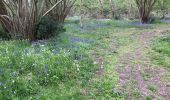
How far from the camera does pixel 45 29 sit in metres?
15.2

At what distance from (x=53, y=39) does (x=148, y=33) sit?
785cm

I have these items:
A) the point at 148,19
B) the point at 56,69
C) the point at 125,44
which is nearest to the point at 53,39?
the point at 125,44

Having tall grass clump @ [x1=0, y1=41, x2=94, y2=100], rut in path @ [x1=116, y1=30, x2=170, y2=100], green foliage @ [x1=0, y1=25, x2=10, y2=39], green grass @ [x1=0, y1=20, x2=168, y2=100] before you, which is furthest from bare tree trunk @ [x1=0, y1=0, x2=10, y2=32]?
rut in path @ [x1=116, y1=30, x2=170, y2=100]

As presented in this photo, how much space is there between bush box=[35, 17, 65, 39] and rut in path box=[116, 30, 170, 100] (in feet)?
13.5

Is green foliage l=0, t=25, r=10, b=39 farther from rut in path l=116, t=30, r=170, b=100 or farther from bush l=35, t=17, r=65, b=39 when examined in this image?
rut in path l=116, t=30, r=170, b=100

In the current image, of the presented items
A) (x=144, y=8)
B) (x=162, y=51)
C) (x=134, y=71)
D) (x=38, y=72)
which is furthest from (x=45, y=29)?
(x=144, y=8)

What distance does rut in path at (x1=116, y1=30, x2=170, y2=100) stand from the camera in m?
8.97

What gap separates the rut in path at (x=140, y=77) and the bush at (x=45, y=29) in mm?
4119

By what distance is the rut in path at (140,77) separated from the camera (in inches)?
353

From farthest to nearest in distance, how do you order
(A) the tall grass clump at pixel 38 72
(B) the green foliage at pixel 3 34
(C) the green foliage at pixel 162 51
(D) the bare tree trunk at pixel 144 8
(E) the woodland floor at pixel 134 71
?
(D) the bare tree trunk at pixel 144 8 < (B) the green foliage at pixel 3 34 < (C) the green foliage at pixel 162 51 < (E) the woodland floor at pixel 134 71 < (A) the tall grass clump at pixel 38 72

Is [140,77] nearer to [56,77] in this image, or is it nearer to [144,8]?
[56,77]

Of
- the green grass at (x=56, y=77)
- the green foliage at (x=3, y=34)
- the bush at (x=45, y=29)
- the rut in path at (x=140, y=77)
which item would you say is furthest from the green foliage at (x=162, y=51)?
the green foliage at (x=3, y=34)

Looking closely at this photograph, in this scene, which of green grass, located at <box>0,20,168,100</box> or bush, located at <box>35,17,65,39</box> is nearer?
green grass, located at <box>0,20,168,100</box>

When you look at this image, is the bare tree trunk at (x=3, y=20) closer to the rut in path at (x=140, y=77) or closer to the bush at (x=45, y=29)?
the bush at (x=45, y=29)
